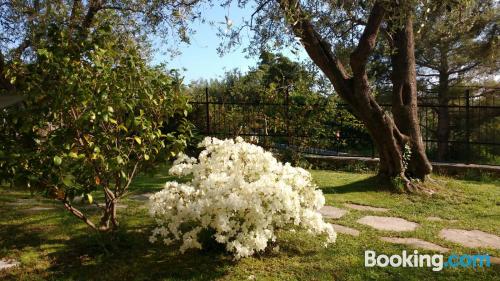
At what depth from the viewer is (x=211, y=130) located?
11828mm

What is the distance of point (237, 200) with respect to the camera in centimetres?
355

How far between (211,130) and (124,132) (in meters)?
7.52

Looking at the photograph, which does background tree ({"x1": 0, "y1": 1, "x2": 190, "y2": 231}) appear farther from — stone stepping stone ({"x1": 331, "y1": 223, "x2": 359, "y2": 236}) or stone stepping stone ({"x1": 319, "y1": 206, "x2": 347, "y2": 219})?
stone stepping stone ({"x1": 319, "y1": 206, "x2": 347, "y2": 219})

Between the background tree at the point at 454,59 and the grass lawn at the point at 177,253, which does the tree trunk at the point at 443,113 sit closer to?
the background tree at the point at 454,59

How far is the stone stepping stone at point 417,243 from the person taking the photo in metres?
4.56

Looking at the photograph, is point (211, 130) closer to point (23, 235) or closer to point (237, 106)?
point (237, 106)

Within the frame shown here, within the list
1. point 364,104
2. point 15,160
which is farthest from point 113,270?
point 364,104

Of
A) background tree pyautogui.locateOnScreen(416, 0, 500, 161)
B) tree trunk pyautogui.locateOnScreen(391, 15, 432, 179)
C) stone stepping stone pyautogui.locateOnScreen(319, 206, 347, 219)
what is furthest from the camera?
background tree pyautogui.locateOnScreen(416, 0, 500, 161)

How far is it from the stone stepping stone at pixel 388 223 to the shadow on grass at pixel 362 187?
5.31 feet

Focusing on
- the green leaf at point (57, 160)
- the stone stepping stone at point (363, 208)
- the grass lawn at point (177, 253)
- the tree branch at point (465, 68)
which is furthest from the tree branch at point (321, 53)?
the tree branch at point (465, 68)

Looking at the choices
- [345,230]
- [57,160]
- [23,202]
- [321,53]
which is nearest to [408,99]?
[321,53]

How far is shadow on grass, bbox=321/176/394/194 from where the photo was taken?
24.5ft

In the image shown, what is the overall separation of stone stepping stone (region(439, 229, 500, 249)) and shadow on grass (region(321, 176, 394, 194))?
2.22 meters

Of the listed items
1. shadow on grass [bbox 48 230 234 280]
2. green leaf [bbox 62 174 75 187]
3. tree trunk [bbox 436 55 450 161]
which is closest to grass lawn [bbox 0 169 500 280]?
shadow on grass [bbox 48 230 234 280]
